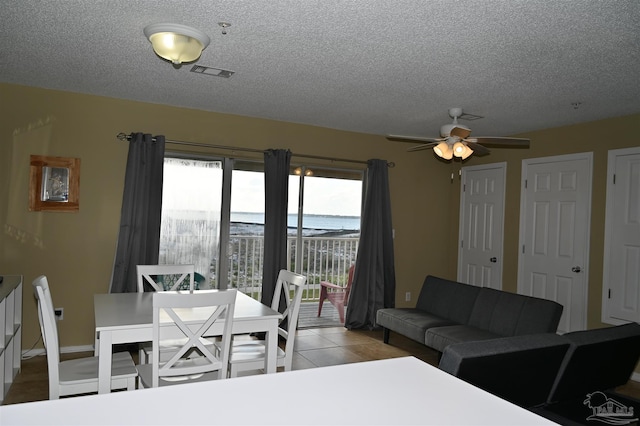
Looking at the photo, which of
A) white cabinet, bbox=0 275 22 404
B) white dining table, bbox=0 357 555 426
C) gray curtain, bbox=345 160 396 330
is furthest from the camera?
gray curtain, bbox=345 160 396 330

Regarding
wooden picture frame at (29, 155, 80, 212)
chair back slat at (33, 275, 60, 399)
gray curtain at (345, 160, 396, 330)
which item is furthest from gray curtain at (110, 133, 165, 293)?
gray curtain at (345, 160, 396, 330)

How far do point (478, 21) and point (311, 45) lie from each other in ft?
3.51

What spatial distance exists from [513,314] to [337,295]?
99.8 inches

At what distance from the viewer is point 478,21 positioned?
8.64 ft

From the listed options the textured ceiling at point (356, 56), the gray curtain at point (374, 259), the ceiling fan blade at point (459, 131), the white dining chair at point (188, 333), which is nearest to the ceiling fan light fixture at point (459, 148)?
the ceiling fan blade at point (459, 131)

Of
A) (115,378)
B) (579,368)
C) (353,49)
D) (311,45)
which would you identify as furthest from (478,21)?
(115,378)

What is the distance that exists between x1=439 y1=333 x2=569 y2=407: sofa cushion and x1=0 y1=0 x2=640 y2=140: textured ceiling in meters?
1.79

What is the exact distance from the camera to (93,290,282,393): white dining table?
249cm

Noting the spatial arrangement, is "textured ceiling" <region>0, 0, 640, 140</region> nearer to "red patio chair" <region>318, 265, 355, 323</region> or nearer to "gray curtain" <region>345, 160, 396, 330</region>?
"gray curtain" <region>345, 160, 396, 330</region>

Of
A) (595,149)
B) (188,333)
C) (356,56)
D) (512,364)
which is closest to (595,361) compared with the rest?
(512,364)

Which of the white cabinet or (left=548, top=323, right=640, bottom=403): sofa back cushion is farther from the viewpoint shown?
the white cabinet

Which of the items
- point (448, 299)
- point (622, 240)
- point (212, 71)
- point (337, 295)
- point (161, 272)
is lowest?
point (337, 295)

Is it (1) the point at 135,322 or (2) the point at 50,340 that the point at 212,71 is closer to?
(1) the point at 135,322

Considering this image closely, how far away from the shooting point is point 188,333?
2.52 metres
